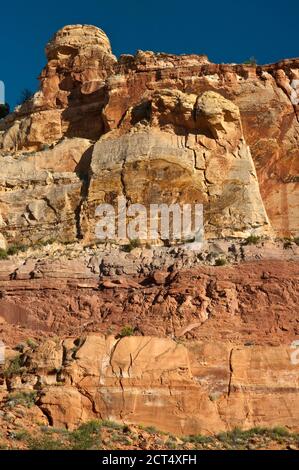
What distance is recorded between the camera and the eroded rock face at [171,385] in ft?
82.8

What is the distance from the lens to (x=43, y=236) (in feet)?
114

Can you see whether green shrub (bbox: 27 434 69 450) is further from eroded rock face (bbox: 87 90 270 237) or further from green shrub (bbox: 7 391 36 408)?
eroded rock face (bbox: 87 90 270 237)

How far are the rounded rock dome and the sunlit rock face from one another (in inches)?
113

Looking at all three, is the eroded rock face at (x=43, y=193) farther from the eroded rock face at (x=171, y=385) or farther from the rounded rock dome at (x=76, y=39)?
the eroded rock face at (x=171, y=385)

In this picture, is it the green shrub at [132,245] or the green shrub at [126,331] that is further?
the green shrub at [132,245]

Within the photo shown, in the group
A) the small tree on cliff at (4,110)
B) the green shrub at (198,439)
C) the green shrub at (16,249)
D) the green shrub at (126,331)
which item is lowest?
the green shrub at (198,439)

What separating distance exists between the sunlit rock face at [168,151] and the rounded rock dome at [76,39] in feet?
9.43

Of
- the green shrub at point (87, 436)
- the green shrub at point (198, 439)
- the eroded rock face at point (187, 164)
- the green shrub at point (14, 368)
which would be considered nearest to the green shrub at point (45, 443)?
the green shrub at point (87, 436)

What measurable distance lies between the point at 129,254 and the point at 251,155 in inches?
290

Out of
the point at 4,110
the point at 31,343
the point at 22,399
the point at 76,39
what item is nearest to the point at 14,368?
the point at 31,343

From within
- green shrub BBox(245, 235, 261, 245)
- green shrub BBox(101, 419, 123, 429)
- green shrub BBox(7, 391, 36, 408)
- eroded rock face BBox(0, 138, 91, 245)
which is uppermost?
eroded rock face BBox(0, 138, 91, 245)

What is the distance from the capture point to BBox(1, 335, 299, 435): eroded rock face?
25.2m

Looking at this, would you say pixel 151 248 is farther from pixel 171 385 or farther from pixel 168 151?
pixel 171 385

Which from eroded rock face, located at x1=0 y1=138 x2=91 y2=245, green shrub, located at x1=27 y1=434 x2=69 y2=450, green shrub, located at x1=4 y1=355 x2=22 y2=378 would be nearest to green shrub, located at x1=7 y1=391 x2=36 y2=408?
green shrub, located at x1=4 y1=355 x2=22 y2=378
